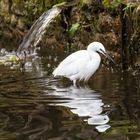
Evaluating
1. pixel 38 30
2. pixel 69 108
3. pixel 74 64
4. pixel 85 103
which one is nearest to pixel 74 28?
pixel 38 30

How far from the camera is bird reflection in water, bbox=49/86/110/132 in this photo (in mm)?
6977

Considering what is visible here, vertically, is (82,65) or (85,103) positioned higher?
(82,65)

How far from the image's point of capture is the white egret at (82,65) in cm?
1114

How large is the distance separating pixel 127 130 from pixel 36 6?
14.3 meters

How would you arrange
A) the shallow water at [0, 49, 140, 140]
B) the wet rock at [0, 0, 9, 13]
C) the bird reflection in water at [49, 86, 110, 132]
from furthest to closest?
the wet rock at [0, 0, 9, 13] < the bird reflection in water at [49, 86, 110, 132] < the shallow water at [0, 49, 140, 140]

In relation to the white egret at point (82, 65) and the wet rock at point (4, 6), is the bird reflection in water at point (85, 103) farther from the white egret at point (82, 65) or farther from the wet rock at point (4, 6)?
the wet rock at point (4, 6)

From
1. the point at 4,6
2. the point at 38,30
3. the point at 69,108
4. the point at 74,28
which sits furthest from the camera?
the point at 4,6

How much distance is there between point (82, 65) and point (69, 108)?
3312 mm

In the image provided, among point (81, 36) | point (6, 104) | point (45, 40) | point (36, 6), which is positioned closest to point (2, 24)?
point (36, 6)

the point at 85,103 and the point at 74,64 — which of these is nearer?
the point at 85,103

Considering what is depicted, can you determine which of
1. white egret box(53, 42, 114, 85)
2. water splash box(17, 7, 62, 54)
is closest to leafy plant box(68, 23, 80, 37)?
water splash box(17, 7, 62, 54)

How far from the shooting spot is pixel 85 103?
827 cm

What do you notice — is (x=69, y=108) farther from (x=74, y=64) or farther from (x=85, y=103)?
(x=74, y=64)

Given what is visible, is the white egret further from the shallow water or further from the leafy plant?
the leafy plant
